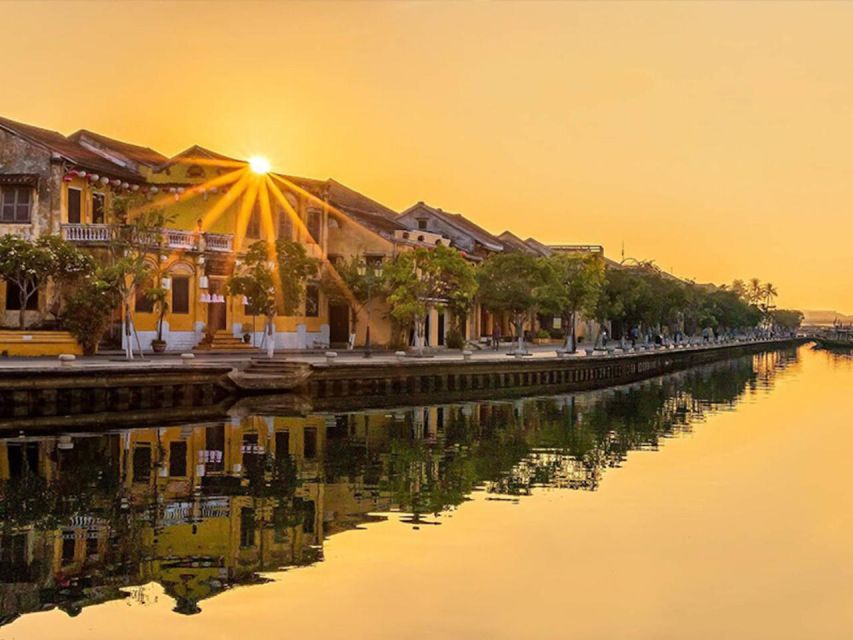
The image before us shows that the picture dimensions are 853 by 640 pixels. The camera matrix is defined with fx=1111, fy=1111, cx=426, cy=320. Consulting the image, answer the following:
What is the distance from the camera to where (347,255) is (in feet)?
228

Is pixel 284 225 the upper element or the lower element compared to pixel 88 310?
upper

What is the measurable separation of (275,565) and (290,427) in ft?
64.2

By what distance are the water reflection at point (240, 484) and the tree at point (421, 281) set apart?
48.9 feet

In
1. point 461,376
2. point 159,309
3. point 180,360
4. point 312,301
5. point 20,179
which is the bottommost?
point 461,376

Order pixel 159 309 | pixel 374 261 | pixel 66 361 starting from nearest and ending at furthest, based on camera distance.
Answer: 1. pixel 66 361
2. pixel 159 309
3. pixel 374 261

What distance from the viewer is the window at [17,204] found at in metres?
52.2

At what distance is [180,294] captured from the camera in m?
56.0

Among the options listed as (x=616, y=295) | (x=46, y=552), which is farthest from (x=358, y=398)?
(x=616, y=295)

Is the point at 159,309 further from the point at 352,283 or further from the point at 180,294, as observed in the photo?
the point at 352,283

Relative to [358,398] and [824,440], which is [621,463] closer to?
[824,440]

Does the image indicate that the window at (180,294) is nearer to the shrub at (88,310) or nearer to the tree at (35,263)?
→ the tree at (35,263)

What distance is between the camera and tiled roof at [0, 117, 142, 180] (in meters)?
52.6

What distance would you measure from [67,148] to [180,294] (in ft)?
30.2

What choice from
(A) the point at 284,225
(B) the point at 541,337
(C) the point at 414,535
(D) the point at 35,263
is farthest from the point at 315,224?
(C) the point at 414,535
